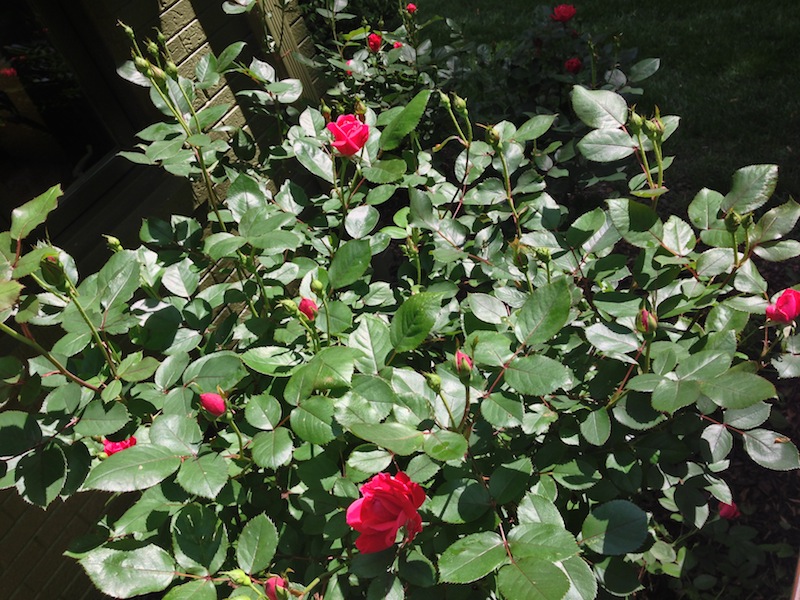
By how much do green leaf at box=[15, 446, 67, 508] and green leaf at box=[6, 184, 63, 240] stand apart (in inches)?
13.0

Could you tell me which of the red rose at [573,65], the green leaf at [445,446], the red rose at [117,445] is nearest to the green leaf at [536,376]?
the green leaf at [445,446]

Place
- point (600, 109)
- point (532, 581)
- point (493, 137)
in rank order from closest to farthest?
point (532, 581) < point (600, 109) < point (493, 137)

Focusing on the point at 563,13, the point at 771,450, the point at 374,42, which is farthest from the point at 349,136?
the point at 563,13

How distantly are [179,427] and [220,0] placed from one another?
6.62 ft

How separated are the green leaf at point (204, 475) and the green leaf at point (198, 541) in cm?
5

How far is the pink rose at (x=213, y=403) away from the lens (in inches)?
36.3

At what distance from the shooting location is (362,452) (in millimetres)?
905

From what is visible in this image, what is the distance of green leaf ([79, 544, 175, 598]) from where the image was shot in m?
0.80

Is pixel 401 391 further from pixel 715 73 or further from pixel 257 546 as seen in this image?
pixel 715 73

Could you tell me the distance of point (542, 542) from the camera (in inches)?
31.6

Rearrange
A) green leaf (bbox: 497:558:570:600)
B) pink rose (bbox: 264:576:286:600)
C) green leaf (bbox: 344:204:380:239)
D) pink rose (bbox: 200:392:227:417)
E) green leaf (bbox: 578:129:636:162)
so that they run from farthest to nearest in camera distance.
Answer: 1. green leaf (bbox: 344:204:380:239)
2. green leaf (bbox: 578:129:636:162)
3. pink rose (bbox: 200:392:227:417)
4. pink rose (bbox: 264:576:286:600)
5. green leaf (bbox: 497:558:570:600)

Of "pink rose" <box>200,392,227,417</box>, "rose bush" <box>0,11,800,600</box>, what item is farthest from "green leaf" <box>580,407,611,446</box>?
"pink rose" <box>200,392,227,417</box>

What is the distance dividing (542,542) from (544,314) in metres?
0.32

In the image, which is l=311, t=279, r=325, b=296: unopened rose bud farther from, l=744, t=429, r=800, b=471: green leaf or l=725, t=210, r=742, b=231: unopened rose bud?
l=744, t=429, r=800, b=471: green leaf
